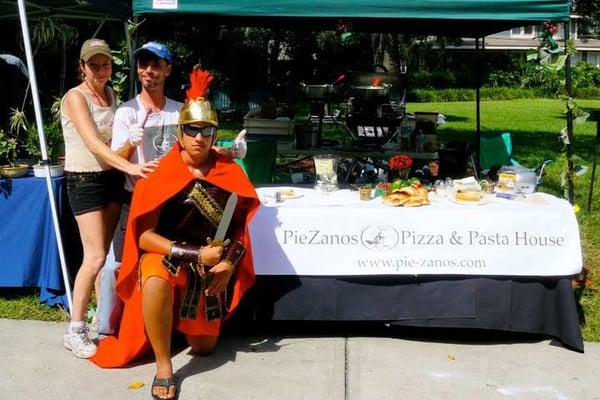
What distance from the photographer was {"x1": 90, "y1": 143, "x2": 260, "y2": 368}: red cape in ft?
10.7

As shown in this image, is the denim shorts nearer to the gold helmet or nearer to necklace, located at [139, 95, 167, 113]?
necklace, located at [139, 95, 167, 113]

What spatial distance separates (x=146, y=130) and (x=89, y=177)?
409 mm

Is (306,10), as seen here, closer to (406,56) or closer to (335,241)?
(335,241)

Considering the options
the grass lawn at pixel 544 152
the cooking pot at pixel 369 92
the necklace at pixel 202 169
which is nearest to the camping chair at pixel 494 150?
the grass lawn at pixel 544 152

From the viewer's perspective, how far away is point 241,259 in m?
3.45

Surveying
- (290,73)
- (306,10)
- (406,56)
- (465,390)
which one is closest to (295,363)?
(465,390)

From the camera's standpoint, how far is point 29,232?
14.2 ft

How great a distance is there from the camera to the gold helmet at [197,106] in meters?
3.20

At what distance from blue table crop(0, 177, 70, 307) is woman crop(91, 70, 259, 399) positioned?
3.58 ft

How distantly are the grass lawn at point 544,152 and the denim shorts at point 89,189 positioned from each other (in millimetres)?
1047

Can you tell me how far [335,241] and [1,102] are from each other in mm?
3345

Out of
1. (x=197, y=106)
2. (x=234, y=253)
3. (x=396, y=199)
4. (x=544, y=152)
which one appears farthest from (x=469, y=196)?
(x=544, y=152)

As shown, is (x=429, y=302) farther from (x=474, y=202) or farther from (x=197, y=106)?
(x=197, y=106)

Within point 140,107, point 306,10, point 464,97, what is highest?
point 306,10
